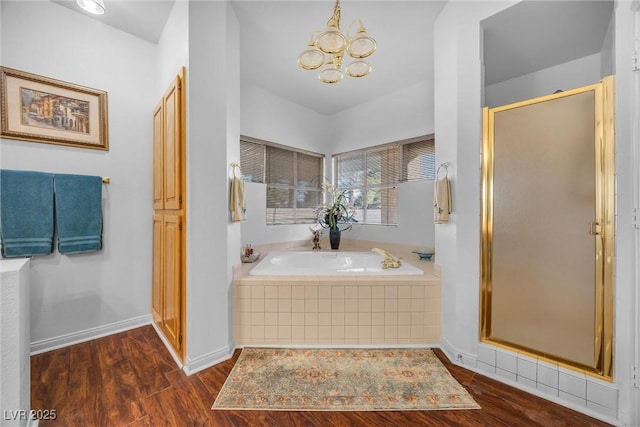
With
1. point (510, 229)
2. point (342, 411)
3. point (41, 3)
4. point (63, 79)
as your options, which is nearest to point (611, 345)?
point (510, 229)

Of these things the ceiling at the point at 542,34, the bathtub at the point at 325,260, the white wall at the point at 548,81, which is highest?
the ceiling at the point at 542,34

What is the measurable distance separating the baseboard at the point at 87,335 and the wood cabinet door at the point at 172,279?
48 cm

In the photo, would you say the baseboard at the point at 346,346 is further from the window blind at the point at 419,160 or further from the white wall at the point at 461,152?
the window blind at the point at 419,160

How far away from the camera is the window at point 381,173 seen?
312 centimetres

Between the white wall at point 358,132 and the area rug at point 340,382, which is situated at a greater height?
the white wall at point 358,132

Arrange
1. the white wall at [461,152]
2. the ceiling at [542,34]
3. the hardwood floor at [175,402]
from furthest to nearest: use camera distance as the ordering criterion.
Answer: the white wall at [461,152] → the ceiling at [542,34] → the hardwood floor at [175,402]

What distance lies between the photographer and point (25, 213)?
182 centimetres

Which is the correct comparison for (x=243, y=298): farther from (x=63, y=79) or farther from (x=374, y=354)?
(x=63, y=79)

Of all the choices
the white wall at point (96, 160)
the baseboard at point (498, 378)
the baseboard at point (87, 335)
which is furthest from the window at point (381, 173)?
the baseboard at point (87, 335)

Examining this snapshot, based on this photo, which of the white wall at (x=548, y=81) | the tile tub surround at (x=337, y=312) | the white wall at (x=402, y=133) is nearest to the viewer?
the tile tub surround at (x=337, y=312)

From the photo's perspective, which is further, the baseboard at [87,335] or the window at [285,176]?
the window at [285,176]

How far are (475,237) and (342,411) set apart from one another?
1430 mm

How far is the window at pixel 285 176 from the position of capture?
3219 millimetres

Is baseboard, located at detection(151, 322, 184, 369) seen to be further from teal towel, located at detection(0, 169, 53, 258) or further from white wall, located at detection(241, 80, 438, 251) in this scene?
white wall, located at detection(241, 80, 438, 251)
